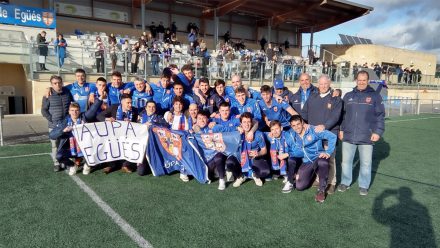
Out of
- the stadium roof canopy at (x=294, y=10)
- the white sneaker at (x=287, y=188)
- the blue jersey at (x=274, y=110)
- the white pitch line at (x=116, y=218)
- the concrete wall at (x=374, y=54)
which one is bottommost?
the white pitch line at (x=116, y=218)

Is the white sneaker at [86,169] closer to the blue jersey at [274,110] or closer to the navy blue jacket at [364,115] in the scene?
the blue jersey at [274,110]

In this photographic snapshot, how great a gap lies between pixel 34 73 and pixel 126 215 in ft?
34.8

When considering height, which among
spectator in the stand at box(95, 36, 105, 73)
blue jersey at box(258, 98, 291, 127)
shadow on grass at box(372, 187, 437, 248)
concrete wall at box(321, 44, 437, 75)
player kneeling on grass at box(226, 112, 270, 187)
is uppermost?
concrete wall at box(321, 44, 437, 75)

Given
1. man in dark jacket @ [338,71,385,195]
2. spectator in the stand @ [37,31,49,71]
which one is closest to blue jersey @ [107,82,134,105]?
man in dark jacket @ [338,71,385,195]

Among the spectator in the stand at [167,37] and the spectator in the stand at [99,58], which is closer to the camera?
the spectator in the stand at [99,58]

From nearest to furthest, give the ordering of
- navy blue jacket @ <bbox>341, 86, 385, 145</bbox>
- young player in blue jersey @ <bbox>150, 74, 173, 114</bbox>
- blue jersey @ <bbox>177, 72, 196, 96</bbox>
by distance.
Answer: navy blue jacket @ <bbox>341, 86, 385, 145</bbox> → young player in blue jersey @ <bbox>150, 74, 173, 114</bbox> → blue jersey @ <bbox>177, 72, 196, 96</bbox>

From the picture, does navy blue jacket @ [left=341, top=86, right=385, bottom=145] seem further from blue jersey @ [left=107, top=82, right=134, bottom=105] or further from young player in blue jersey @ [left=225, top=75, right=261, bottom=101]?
blue jersey @ [left=107, top=82, right=134, bottom=105]

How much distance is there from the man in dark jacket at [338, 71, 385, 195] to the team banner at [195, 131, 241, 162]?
1721 millimetres

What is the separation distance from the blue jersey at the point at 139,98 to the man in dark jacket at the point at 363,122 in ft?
12.1

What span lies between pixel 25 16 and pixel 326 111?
619 inches

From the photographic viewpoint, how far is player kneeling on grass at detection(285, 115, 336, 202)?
5.18 meters

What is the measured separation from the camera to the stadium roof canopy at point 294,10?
2533 centimetres

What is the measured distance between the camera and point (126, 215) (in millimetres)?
4258

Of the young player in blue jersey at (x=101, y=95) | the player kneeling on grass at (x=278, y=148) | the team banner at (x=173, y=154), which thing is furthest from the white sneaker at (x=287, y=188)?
the young player in blue jersey at (x=101, y=95)
